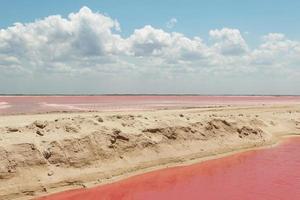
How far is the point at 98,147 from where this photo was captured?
47.5ft

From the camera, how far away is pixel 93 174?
13617 mm

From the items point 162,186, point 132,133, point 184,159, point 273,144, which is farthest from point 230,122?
point 162,186

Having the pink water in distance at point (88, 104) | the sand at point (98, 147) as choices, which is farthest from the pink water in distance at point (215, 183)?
the pink water in distance at point (88, 104)

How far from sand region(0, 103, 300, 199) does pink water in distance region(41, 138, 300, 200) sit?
0.54 metres

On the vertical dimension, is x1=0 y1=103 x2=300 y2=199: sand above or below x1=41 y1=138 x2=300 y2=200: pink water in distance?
above

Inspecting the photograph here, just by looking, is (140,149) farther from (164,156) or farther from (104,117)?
(104,117)

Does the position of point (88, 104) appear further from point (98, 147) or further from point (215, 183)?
point (215, 183)

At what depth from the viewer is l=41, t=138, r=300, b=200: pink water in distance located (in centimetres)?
1227

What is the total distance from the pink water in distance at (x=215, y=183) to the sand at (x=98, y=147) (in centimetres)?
54

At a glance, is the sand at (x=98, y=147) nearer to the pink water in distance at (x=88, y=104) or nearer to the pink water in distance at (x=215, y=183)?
the pink water in distance at (x=215, y=183)

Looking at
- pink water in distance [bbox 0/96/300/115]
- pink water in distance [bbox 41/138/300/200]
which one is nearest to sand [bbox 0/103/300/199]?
pink water in distance [bbox 41/138/300/200]

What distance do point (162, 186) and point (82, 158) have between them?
2.67 m

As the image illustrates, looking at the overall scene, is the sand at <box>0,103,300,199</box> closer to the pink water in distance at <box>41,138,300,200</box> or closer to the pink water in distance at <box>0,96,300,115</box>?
the pink water in distance at <box>41,138,300,200</box>

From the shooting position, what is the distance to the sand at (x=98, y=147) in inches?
488
